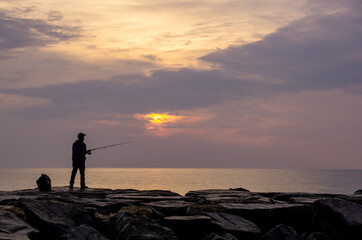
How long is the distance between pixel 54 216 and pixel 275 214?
3.93m

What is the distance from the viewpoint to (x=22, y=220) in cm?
732

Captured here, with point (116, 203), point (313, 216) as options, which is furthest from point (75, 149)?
point (313, 216)

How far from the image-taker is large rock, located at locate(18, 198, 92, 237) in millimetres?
7132

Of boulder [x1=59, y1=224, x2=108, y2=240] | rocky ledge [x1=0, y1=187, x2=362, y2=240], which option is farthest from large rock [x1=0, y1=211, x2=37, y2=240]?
boulder [x1=59, y1=224, x2=108, y2=240]

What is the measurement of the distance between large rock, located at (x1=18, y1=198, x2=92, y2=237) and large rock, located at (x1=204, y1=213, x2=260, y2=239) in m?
Result: 2.10

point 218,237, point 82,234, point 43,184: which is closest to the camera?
point 82,234

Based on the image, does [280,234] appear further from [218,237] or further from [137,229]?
[137,229]

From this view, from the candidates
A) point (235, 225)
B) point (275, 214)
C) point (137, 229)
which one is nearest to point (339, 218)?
point (275, 214)

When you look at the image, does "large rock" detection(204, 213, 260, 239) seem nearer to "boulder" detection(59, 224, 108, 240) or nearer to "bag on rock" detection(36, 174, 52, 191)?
"boulder" detection(59, 224, 108, 240)

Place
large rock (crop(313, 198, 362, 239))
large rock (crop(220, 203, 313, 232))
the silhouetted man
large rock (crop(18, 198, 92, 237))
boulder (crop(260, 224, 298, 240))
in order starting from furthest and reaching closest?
the silhouetted man, large rock (crop(220, 203, 313, 232)), boulder (crop(260, 224, 298, 240)), large rock (crop(313, 198, 362, 239)), large rock (crop(18, 198, 92, 237))

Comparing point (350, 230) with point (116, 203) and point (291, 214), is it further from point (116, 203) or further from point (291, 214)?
point (116, 203)

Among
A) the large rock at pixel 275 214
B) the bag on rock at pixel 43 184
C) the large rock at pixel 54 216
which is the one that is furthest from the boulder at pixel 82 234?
the bag on rock at pixel 43 184

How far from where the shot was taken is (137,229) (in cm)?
680

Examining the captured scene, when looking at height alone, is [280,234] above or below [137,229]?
below
